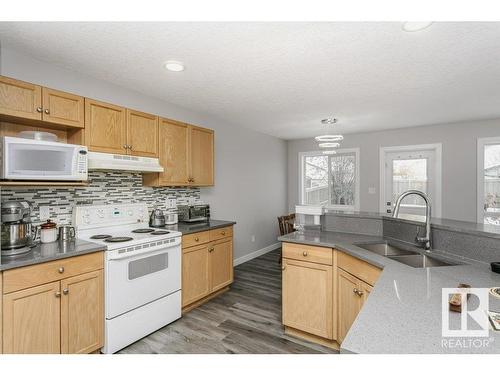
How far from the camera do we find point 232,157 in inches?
180

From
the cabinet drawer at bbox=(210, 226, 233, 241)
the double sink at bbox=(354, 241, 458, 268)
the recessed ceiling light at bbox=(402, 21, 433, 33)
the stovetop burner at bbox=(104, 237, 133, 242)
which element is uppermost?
the recessed ceiling light at bbox=(402, 21, 433, 33)

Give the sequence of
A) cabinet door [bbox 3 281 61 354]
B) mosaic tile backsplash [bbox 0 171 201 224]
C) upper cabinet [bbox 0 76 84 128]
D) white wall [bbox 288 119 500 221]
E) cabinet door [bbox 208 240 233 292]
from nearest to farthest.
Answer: cabinet door [bbox 3 281 61 354]
upper cabinet [bbox 0 76 84 128]
mosaic tile backsplash [bbox 0 171 201 224]
cabinet door [bbox 208 240 233 292]
white wall [bbox 288 119 500 221]

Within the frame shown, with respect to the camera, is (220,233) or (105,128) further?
(220,233)

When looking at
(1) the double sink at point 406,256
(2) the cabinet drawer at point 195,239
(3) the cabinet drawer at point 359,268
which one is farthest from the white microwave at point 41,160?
(1) the double sink at point 406,256

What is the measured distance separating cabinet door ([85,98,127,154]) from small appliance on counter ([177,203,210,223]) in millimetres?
1069

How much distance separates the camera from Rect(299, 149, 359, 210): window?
556cm

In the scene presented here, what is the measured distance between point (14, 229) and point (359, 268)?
243 cm

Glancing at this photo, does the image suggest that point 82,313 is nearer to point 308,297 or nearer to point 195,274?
point 195,274

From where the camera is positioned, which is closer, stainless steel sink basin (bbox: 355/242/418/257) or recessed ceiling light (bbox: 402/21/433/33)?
recessed ceiling light (bbox: 402/21/433/33)

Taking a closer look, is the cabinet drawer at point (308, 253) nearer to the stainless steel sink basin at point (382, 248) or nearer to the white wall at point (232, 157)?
Result: the stainless steel sink basin at point (382, 248)

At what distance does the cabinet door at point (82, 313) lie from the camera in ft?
6.28

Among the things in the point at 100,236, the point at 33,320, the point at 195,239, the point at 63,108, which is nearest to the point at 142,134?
the point at 63,108

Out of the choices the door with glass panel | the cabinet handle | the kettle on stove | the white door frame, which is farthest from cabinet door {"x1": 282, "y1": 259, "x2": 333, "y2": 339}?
the white door frame

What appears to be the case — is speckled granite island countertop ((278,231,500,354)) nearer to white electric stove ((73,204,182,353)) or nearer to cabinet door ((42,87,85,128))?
white electric stove ((73,204,182,353))
